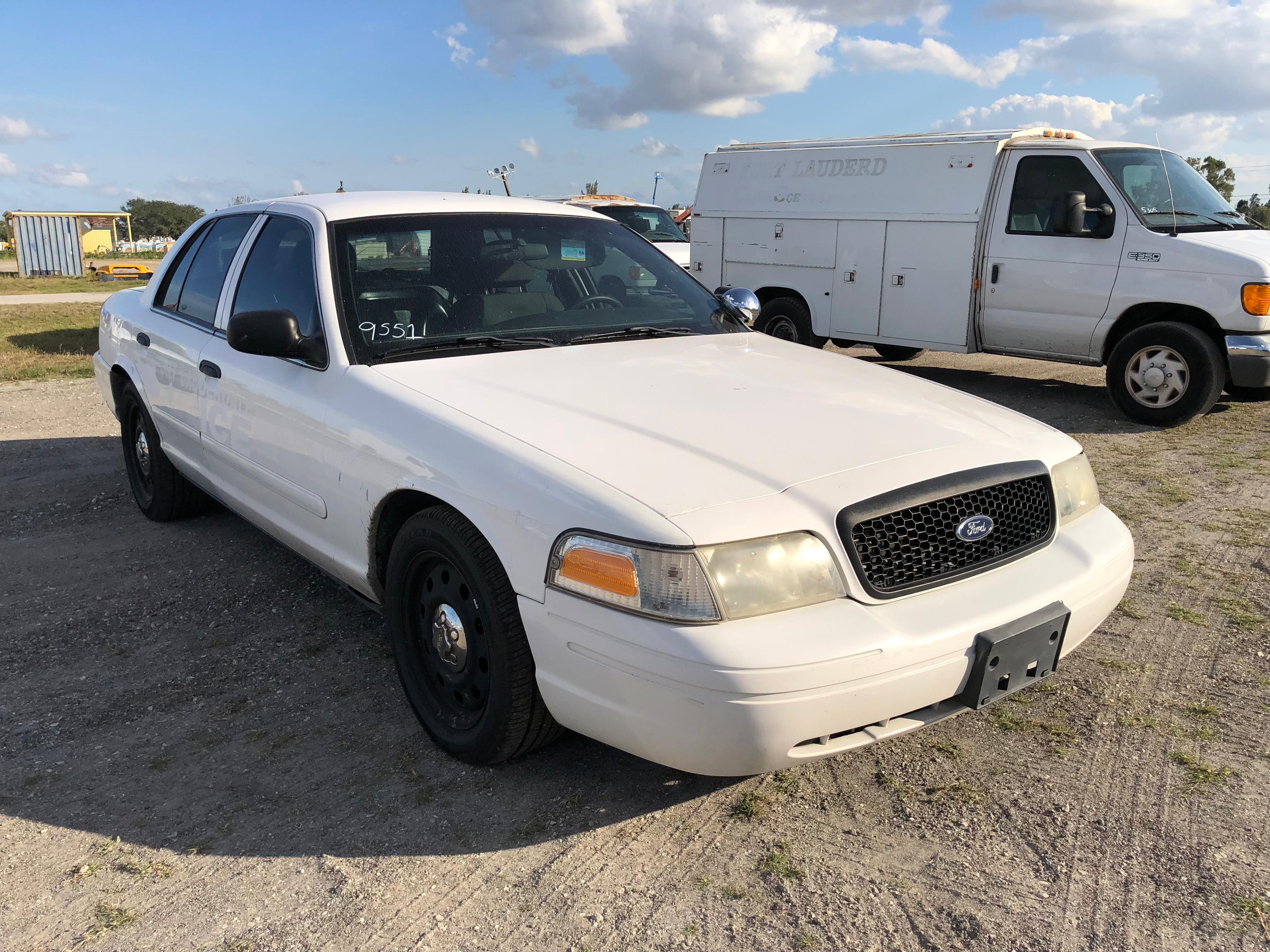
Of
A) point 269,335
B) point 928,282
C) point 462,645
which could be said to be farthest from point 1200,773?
point 928,282

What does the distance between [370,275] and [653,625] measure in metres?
1.94

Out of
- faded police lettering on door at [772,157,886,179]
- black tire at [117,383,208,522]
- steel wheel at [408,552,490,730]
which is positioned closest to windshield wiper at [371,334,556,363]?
steel wheel at [408,552,490,730]

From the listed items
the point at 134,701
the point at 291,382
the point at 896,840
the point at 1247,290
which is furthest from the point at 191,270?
the point at 1247,290

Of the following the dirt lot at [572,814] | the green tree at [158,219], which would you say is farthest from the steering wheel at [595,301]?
the green tree at [158,219]

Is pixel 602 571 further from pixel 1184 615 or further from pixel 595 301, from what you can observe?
pixel 1184 615

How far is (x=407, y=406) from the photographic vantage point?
2.97 metres

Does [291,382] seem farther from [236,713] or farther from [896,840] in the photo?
[896,840]

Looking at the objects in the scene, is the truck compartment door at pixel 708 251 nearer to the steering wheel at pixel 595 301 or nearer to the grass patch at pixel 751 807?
the steering wheel at pixel 595 301

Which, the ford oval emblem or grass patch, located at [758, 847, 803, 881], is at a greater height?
the ford oval emblem

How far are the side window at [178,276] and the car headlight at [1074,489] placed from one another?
403 cm

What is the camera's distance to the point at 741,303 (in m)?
4.63

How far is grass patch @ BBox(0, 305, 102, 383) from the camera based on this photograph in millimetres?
10227

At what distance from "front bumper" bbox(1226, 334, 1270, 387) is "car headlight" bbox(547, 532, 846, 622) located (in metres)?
6.06

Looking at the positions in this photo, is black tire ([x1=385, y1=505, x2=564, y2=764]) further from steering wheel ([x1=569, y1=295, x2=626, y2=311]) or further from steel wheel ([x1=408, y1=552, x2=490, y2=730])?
steering wheel ([x1=569, y1=295, x2=626, y2=311])
